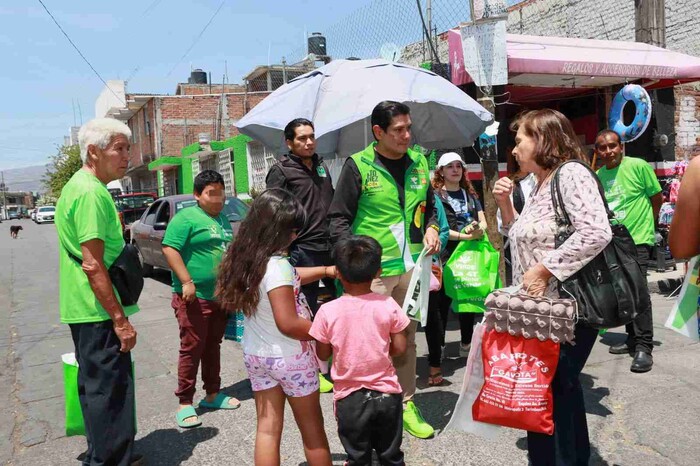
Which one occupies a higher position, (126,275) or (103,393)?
(126,275)

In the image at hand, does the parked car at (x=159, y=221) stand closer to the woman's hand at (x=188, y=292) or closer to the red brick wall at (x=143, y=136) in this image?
the woman's hand at (x=188, y=292)

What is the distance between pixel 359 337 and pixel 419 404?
1.89m

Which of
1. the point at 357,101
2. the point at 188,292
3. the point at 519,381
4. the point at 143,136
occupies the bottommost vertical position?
the point at 519,381

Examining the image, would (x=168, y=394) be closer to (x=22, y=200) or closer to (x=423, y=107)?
(x=423, y=107)

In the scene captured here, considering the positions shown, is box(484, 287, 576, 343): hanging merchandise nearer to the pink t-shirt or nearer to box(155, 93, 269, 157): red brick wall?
the pink t-shirt

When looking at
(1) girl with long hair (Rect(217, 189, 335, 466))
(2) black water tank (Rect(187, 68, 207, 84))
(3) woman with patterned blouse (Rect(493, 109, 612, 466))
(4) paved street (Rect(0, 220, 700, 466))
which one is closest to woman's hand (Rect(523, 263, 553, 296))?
(3) woman with patterned blouse (Rect(493, 109, 612, 466))

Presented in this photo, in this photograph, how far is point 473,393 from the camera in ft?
8.87

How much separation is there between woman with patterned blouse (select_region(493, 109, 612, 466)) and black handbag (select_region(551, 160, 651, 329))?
0.04 meters

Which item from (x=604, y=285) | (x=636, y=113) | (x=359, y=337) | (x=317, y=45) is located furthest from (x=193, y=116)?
(x=604, y=285)

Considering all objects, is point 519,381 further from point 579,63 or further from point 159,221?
point 159,221

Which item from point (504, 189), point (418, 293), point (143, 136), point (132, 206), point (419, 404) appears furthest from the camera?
point (143, 136)

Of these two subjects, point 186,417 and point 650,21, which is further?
point 650,21

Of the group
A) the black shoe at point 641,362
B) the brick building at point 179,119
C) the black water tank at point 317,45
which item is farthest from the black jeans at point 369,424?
the brick building at point 179,119

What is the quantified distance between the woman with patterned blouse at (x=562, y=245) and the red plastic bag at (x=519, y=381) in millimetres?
184
